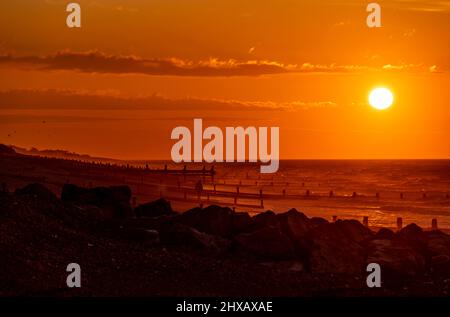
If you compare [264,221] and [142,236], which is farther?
[264,221]

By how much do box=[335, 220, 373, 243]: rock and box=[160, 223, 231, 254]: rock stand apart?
376cm

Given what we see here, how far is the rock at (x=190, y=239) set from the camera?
1983cm

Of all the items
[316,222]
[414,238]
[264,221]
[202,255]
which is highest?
[316,222]

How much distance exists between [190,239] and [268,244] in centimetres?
208

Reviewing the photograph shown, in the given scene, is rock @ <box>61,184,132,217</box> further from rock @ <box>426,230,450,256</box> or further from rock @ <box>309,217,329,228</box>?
rock @ <box>426,230,450,256</box>

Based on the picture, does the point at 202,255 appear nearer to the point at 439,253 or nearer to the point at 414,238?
the point at 439,253

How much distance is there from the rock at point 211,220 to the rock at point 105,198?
1.98 meters

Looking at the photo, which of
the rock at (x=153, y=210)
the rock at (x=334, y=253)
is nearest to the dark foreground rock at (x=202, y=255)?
the rock at (x=334, y=253)

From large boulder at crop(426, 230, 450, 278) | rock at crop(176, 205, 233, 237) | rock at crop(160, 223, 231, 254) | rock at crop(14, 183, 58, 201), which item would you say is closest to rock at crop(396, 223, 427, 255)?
large boulder at crop(426, 230, 450, 278)

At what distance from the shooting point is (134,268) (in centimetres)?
1716

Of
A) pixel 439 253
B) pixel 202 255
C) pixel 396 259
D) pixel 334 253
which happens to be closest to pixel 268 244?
pixel 334 253

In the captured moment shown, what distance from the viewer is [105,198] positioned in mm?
24719

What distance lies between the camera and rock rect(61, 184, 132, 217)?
76.8 feet
